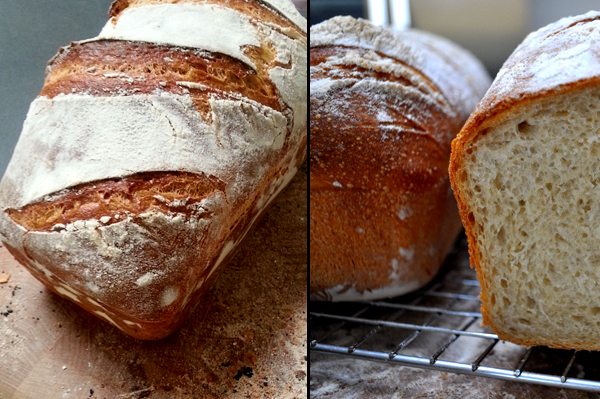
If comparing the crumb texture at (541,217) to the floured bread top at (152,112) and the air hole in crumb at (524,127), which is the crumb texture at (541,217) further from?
the floured bread top at (152,112)

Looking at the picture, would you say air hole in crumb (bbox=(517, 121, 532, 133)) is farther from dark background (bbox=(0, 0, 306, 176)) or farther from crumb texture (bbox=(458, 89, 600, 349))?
dark background (bbox=(0, 0, 306, 176))

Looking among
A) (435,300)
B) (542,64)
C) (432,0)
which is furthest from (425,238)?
(432,0)

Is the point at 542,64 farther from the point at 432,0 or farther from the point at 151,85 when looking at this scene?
the point at 432,0

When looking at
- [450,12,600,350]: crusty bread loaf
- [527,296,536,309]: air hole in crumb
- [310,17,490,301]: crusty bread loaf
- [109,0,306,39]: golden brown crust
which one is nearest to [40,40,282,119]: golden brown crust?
[109,0,306,39]: golden brown crust

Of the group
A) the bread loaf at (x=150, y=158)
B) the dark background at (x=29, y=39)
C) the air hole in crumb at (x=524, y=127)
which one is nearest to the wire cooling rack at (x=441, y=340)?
the bread loaf at (x=150, y=158)

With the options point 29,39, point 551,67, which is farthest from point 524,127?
point 29,39
